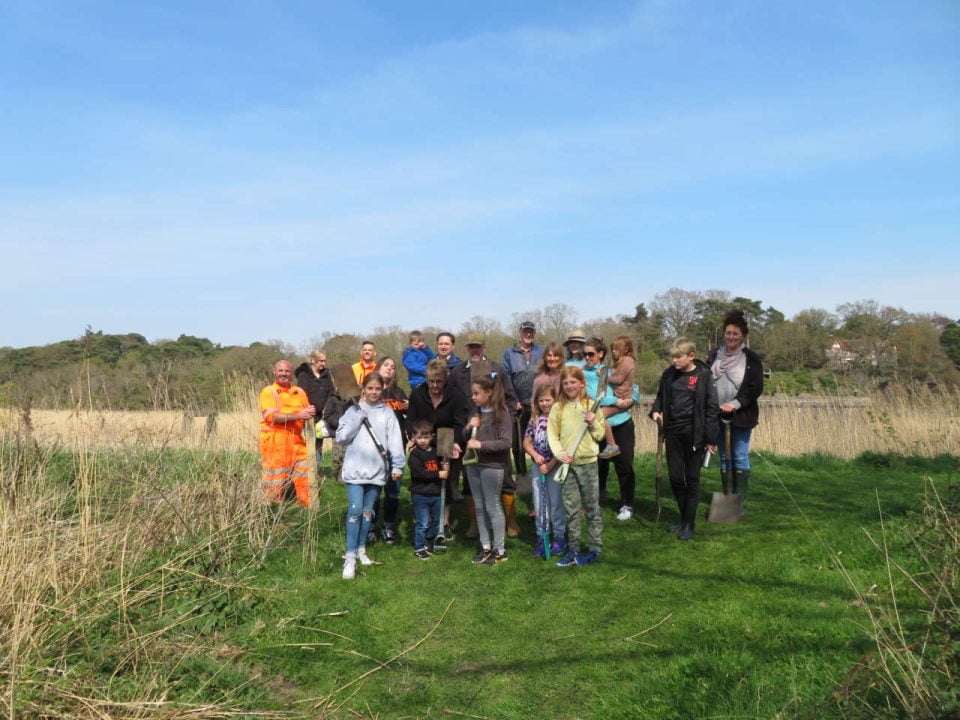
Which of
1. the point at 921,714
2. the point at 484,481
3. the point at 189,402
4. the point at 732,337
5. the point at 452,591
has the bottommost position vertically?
the point at 452,591

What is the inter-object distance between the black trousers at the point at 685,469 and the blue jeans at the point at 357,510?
287 centimetres

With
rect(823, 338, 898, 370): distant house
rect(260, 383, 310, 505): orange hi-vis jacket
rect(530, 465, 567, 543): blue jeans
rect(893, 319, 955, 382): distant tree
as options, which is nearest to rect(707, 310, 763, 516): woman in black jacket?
rect(530, 465, 567, 543): blue jeans

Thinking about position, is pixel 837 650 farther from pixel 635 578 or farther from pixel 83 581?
pixel 83 581

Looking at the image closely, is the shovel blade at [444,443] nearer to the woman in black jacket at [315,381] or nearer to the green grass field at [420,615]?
the green grass field at [420,615]

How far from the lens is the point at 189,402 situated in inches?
343

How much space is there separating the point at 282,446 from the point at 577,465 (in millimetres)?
3425

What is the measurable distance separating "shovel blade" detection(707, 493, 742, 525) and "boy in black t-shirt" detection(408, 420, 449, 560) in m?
2.84

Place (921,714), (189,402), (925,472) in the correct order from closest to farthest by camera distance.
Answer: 1. (921,714)
2. (189,402)
3. (925,472)

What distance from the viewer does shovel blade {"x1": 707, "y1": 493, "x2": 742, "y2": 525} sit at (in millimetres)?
7227

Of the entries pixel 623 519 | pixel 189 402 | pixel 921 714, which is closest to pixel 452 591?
pixel 623 519

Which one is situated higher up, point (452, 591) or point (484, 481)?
point (484, 481)

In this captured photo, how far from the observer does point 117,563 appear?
5.23 meters

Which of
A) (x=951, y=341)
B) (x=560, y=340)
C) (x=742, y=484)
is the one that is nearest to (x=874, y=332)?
(x=951, y=341)

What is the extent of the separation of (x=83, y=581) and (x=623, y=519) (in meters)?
5.13
